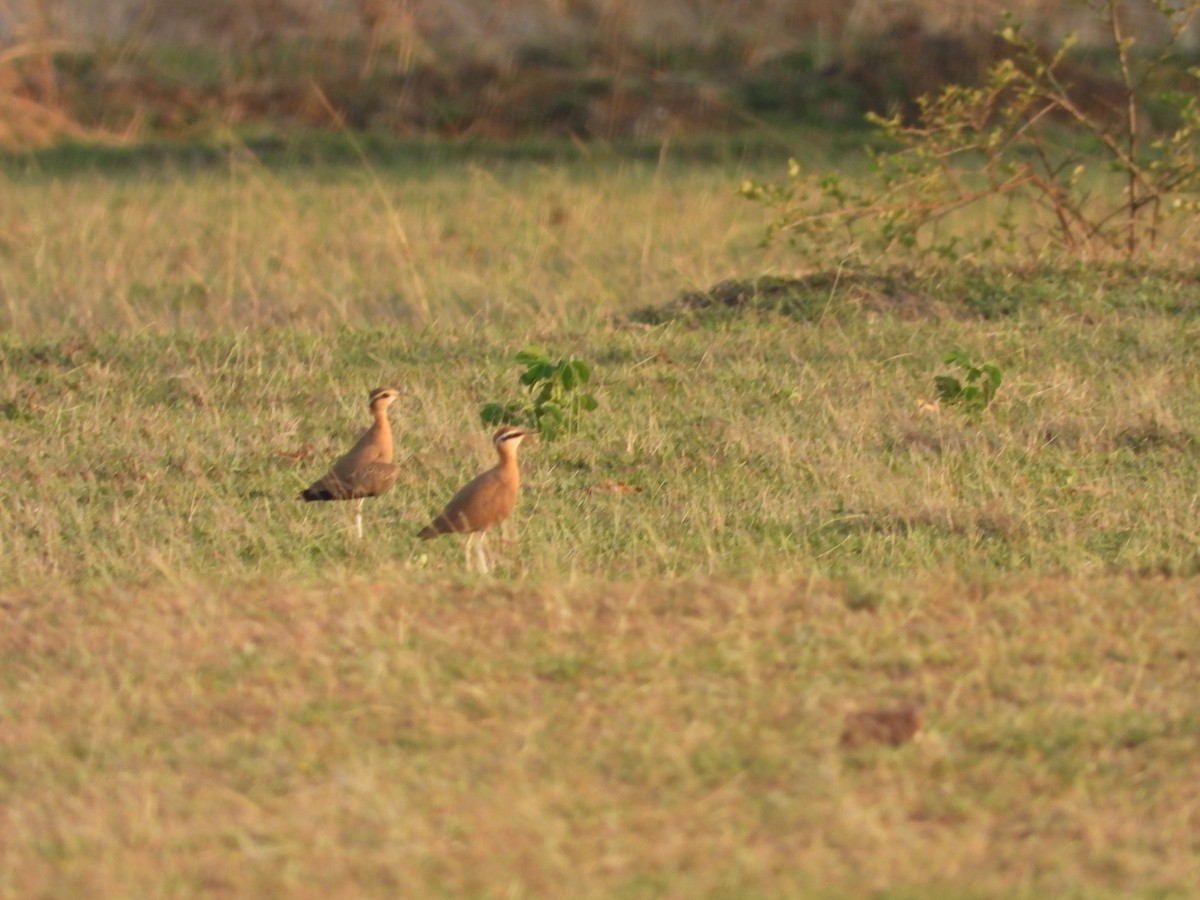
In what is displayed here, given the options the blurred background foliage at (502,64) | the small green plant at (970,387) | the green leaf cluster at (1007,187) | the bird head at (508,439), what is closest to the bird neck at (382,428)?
the bird head at (508,439)

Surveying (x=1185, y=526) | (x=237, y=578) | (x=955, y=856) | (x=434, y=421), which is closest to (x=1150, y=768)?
(x=955, y=856)

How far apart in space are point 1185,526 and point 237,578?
10.2 feet

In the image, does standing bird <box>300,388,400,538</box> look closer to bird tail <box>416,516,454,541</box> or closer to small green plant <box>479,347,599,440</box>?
bird tail <box>416,516,454,541</box>

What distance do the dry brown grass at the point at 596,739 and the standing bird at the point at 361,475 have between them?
692mm

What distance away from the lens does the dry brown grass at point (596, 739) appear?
3516 millimetres

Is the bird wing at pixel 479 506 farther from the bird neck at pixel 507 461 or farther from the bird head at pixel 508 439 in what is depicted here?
the bird head at pixel 508 439

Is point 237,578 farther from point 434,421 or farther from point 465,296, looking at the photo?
point 465,296

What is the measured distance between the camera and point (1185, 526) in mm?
5879

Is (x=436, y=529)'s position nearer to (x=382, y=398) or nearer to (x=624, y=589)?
(x=624, y=589)

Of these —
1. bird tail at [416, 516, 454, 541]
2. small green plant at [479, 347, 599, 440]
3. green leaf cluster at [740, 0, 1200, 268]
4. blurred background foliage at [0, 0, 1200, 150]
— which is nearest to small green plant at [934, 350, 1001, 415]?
small green plant at [479, 347, 599, 440]

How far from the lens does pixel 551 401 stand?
707 cm

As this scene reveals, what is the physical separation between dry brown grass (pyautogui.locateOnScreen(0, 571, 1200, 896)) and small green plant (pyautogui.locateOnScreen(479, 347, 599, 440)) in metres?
1.89

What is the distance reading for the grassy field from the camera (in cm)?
362

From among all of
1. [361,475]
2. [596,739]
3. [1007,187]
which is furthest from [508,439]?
[1007,187]
